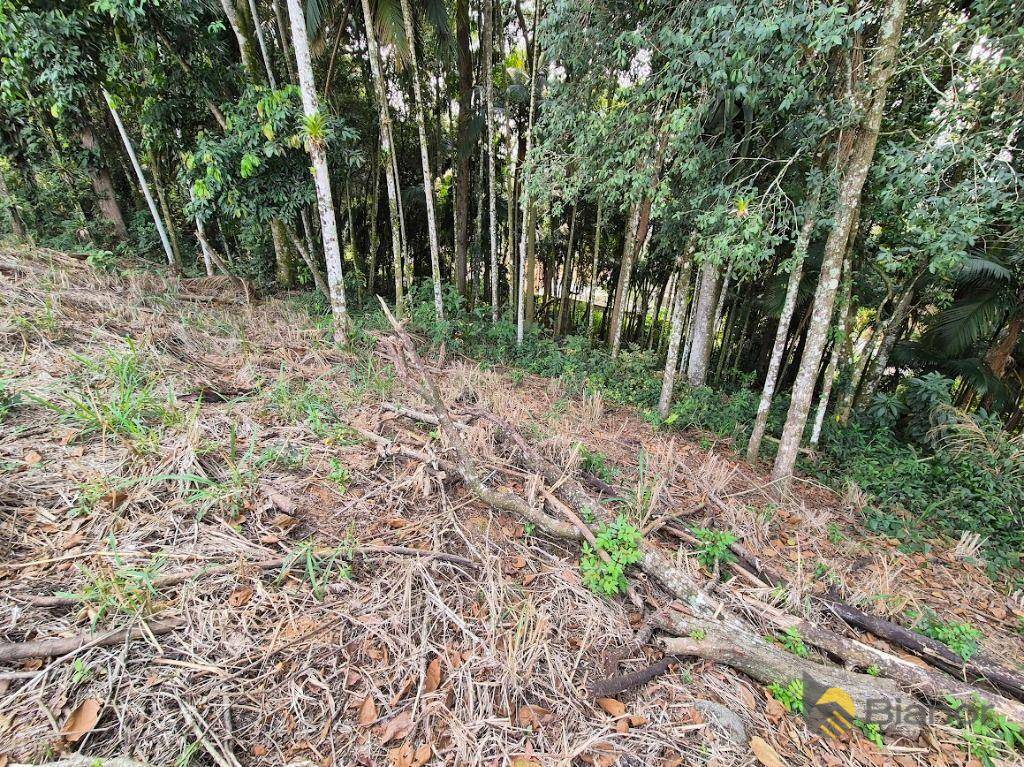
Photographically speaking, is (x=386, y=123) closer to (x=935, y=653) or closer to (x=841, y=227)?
(x=841, y=227)

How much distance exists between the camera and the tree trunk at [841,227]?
9.88 ft

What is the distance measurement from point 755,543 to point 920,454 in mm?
3297

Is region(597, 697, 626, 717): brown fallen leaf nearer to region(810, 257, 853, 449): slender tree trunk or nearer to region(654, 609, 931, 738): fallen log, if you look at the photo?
region(654, 609, 931, 738): fallen log

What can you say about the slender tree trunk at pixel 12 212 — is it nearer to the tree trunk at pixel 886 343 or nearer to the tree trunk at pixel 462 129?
the tree trunk at pixel 462 129

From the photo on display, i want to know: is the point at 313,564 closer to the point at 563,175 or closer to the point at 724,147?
the point at 563,175

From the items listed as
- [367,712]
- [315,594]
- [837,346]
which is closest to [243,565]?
[315,594]

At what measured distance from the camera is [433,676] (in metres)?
1.53

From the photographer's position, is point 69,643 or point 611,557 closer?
point 69,643

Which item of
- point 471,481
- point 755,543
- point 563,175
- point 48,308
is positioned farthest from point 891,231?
point 48,308

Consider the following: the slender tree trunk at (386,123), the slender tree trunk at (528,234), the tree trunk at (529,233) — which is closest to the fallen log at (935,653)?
the slender tree trunk at (528,234)

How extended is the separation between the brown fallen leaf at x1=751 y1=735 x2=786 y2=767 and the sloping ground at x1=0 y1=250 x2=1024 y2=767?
3 centimetres

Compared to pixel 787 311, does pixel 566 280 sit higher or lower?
lower

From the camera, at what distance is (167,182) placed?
Answer: 28.2ft

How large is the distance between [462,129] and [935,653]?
27.5 feet
